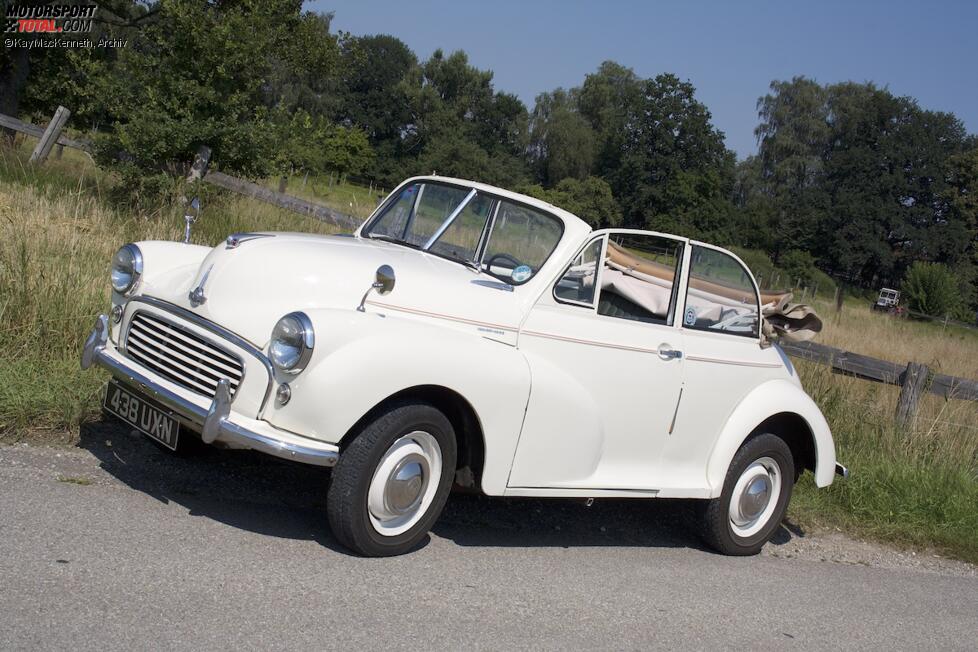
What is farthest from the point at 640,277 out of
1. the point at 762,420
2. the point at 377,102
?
the point at 377,102

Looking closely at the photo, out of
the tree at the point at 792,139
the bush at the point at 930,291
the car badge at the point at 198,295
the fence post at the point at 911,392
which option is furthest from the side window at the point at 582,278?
the tree at the point at 792,139

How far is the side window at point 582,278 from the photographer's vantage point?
5.39 metres

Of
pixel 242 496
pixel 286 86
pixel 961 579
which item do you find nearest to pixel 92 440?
pixel 242 496

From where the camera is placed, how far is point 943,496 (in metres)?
8.00

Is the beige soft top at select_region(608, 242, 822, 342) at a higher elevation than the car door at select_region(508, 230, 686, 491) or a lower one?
higher

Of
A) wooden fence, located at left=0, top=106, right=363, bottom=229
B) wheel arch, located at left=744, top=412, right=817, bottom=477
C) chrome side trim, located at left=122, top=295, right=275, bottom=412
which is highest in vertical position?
wooden fence, located at left=0, top=106, right=363, bottom=229

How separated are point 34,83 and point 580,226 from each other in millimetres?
24040

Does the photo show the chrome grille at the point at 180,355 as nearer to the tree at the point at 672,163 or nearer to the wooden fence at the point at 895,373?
the wooden fence at the point at 895,373

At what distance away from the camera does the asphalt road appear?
3615 mm

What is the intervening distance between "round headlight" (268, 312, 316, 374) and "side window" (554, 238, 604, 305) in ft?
5.44

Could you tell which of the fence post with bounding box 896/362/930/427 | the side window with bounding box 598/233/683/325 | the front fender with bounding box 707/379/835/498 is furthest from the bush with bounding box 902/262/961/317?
the side window with bounding box 598/233/683/325

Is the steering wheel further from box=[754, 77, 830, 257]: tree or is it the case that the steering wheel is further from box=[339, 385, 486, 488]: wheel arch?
box=[754, 77, 830, 257]: tree

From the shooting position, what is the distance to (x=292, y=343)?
167 inches

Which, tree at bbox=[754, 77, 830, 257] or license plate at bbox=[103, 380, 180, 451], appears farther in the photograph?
tree at bbox=[754, 77, 830, 257]
